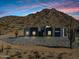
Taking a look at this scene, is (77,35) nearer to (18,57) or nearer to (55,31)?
(55,31)

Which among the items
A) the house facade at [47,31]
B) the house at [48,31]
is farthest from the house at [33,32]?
the house at [48,31]

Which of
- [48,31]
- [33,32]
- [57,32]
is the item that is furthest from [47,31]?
[33,32]

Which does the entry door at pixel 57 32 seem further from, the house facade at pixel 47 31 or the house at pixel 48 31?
the house at pixel 48 31

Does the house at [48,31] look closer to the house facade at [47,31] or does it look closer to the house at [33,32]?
the house facade at [47,31]

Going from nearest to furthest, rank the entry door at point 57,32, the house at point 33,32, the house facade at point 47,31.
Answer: the house facade at point 47,31 < the entry door at point 57,32 < the house at point 33,32

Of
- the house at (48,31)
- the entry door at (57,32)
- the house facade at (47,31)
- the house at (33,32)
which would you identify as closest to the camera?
the house facade at (47,31)

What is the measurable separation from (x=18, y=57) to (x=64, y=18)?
117188 mm

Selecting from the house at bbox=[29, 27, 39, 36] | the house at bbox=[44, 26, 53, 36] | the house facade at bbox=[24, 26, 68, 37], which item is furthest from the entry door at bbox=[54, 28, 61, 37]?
the house at bbox=[29, 27, 39, 36]

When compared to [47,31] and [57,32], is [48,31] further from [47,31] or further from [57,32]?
[57,32]

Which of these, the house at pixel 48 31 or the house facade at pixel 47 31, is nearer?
the house facade at pixel 47 31

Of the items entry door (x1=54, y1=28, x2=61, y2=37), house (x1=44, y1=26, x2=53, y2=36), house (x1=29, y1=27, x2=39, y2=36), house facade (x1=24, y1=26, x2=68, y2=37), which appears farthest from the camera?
house (x1=29, y1=27, x2=39, y2=36)

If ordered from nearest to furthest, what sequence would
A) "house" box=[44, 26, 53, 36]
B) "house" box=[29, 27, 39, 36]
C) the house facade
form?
the house facade, "house" box=[44, 26, 53, 36], "house" box=[29, 27, 39, 36]

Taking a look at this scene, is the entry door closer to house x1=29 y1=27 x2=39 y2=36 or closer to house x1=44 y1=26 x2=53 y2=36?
house x1=44 y1=26 x2=53 y2=36

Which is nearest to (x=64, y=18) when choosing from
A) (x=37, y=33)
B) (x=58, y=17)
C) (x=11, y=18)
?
(x=58, y=17)
